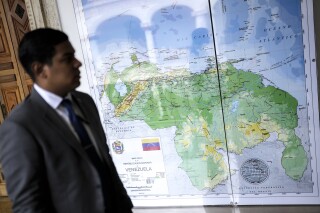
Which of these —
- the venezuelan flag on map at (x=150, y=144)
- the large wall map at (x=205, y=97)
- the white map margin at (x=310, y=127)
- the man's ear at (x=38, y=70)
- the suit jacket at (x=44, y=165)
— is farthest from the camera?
the venezuelan flag on map at (x=150, y=144)

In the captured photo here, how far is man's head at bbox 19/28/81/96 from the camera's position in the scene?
1.25 metres

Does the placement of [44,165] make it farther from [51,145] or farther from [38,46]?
[38,46]

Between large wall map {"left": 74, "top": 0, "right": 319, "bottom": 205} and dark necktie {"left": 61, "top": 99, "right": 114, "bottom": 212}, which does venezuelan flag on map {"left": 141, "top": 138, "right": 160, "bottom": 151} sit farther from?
dark necktie {"left": 61, "top": 99, "right": 114, "bottom": 212}

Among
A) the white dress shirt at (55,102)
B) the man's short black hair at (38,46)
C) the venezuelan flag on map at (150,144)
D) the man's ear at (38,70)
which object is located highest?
the man's short black hair at (38,46)

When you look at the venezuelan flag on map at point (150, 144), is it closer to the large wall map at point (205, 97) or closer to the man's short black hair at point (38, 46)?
the large wall map at point (205, 97)

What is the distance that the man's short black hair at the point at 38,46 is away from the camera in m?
1.25

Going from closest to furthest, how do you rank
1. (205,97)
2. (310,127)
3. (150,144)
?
1. (310,127)
2. (205,97)
3. (150,144)

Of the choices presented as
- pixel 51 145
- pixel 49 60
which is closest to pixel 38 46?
pixel 49 60

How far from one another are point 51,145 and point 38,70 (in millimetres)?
343

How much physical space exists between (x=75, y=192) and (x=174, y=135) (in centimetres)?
131

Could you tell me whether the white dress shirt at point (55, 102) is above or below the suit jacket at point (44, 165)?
above

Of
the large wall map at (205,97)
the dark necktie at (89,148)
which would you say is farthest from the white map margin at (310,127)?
the dark necktie at (89,148)

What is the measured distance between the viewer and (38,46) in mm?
1253

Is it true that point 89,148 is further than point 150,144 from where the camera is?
No
